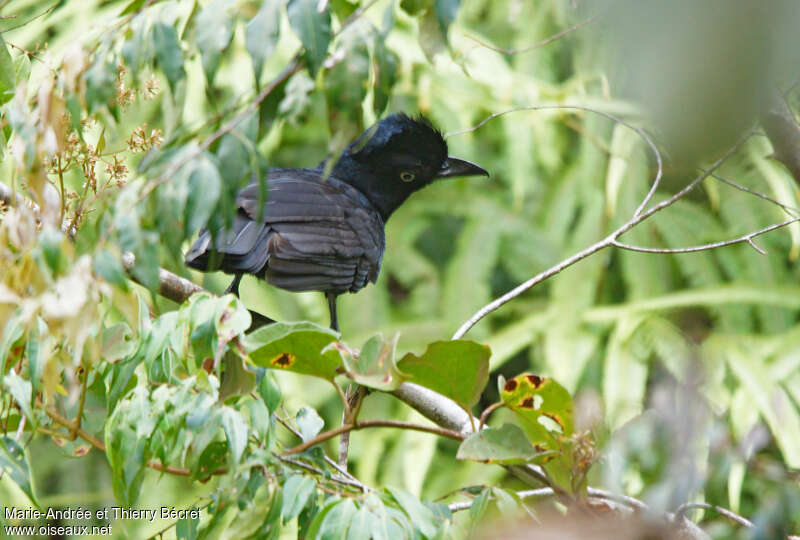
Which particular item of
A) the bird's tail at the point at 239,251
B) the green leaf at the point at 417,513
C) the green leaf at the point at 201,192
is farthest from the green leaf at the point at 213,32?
the bird's tail at the point at 239,251

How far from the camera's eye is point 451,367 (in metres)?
1.76

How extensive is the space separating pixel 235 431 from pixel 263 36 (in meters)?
0.68

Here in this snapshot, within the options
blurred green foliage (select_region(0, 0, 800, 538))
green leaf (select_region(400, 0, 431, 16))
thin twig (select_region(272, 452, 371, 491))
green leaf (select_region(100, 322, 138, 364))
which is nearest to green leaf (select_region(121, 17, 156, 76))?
blurred green foliage (select_region(0, 0, 800, 538))

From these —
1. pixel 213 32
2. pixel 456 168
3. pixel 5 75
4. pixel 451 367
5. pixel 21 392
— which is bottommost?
pixel 456 168

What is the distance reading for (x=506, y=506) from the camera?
166cm

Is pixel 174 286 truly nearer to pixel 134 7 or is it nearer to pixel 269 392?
pixel 269 392

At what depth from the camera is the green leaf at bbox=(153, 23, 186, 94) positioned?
1436 mm

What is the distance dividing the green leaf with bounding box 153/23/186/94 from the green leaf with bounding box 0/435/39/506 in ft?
2.55

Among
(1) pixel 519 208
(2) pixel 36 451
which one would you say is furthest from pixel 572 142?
(2) pixel 36 451

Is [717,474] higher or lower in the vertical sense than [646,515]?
lower

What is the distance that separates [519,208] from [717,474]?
384cm

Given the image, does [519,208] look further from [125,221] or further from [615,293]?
[125,221]

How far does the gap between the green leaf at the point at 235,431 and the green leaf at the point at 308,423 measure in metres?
0.38

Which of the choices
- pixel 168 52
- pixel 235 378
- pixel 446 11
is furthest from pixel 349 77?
pixel 235 378
